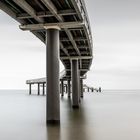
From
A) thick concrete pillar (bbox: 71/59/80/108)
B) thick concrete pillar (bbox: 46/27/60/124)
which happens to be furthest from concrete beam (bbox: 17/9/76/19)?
thick concrete pillar (bbox: 71/59/80/108)

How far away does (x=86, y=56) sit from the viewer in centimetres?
4047

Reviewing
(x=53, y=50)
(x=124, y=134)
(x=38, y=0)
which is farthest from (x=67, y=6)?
(x=124, y=134)

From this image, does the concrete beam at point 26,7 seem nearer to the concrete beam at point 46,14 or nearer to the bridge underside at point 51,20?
the bridge underside at point 51,20

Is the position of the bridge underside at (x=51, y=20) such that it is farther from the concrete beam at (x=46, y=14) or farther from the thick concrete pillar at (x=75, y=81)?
the thick concrete pillar at (x=75, y=81)

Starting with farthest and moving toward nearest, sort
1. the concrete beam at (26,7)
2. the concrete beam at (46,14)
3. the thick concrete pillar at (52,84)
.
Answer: the thick concrete pillar at (52,84)
the concrete beam at (46,14)
the concrete beam at (26,7)

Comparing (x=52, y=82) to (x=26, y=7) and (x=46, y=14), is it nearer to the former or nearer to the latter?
(x=46, y=14)

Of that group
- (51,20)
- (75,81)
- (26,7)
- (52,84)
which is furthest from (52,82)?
(75,81)

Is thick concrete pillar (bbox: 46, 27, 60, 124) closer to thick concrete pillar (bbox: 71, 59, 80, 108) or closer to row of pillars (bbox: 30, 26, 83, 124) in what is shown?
row of pillars (bbox: 30, 26, 83, 124)

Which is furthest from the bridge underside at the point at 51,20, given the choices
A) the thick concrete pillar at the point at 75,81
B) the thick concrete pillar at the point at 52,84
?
the thick concrete pillar at the point at 75,81

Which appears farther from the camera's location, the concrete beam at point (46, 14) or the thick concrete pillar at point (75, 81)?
the thick concrete pillar at point (75, 81)

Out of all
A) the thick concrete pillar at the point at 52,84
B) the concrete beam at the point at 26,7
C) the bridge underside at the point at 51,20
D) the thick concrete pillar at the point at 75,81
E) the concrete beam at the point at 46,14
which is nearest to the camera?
the concrete beam at the point at 26,7

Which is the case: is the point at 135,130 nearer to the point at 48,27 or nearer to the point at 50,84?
the point at 50,84

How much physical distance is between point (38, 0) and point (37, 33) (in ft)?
26.4

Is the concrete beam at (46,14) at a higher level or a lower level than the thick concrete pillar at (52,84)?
higher
